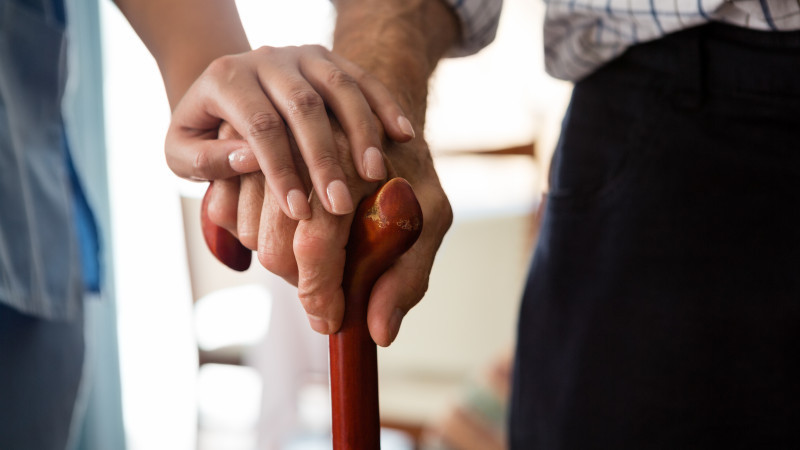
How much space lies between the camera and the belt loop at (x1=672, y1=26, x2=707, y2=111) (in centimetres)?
76

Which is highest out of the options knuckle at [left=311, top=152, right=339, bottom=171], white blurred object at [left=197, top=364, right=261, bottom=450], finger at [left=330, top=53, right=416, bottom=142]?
finger at [left=330, top=53, right=416, bottom=142]

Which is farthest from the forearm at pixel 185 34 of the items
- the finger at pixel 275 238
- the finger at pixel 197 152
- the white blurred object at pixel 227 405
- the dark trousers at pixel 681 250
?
the white blurred object at pixel 227 405

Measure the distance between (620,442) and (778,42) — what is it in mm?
496

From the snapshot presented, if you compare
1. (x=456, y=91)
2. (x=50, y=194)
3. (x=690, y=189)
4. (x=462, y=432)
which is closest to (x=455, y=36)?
(x=690, y=189)

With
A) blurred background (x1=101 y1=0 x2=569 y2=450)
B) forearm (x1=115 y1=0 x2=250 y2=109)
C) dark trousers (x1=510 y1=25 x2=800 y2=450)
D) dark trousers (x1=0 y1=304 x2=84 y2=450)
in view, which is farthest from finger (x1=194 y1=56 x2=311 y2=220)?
blurred background (x1=101 y1=0 x2=569 y2=450)

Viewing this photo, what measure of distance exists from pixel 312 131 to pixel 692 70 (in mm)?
502

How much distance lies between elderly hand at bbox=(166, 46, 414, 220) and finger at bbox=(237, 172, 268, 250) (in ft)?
0.04

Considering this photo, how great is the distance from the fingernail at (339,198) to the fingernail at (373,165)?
0.03 meters

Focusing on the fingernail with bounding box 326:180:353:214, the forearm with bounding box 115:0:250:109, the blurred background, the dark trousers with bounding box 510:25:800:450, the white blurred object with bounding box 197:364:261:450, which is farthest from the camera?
the white blurred object with bounding box 197:364:261:450

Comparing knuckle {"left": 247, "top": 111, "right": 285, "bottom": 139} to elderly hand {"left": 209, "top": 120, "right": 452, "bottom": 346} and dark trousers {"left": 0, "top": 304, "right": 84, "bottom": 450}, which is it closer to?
elderly hand {"left": 209, "top": 120, "right": 452, "bottom": 346}

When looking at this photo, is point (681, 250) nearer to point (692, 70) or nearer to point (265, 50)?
point (692, 70)

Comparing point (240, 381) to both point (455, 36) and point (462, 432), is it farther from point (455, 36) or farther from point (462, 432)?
point (455, 36)

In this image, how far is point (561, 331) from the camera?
89 centimetres

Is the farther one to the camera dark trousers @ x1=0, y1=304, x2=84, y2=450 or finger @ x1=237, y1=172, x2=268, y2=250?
dark trousers @ x1=0, y1=304, x2=84, y2=450
